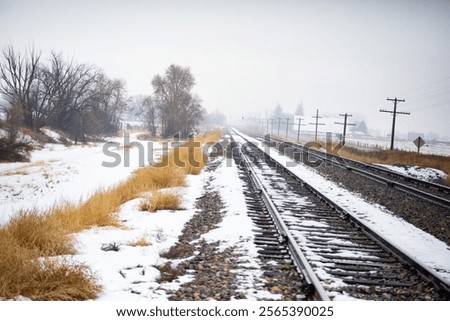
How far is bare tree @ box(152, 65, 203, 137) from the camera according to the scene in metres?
40.3

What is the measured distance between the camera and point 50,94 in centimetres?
2322

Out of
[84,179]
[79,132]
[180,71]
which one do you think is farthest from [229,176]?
[180,71]

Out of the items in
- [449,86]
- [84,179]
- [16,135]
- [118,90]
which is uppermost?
[118,90]

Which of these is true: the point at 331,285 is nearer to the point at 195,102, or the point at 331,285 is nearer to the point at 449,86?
the point at 449,86

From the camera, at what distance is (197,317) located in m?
2.91

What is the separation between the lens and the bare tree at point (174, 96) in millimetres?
40344

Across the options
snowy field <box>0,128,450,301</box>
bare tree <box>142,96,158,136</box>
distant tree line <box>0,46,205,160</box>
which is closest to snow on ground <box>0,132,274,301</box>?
snowy field <box>0,128,450,301</box>

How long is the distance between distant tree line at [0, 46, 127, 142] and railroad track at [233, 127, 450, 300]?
30.3 feet

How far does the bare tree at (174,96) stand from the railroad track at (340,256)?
114 ft

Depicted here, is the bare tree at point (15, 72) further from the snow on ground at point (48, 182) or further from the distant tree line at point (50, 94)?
the snow on ground at point (48, 182)

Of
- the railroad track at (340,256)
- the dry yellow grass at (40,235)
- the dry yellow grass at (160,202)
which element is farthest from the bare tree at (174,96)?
the dry yellow grass at (40,235)

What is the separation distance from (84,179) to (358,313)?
→ 13232 millimetres

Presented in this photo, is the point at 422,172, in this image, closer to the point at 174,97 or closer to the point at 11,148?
the point at 11,148

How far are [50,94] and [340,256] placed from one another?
25120 mm
